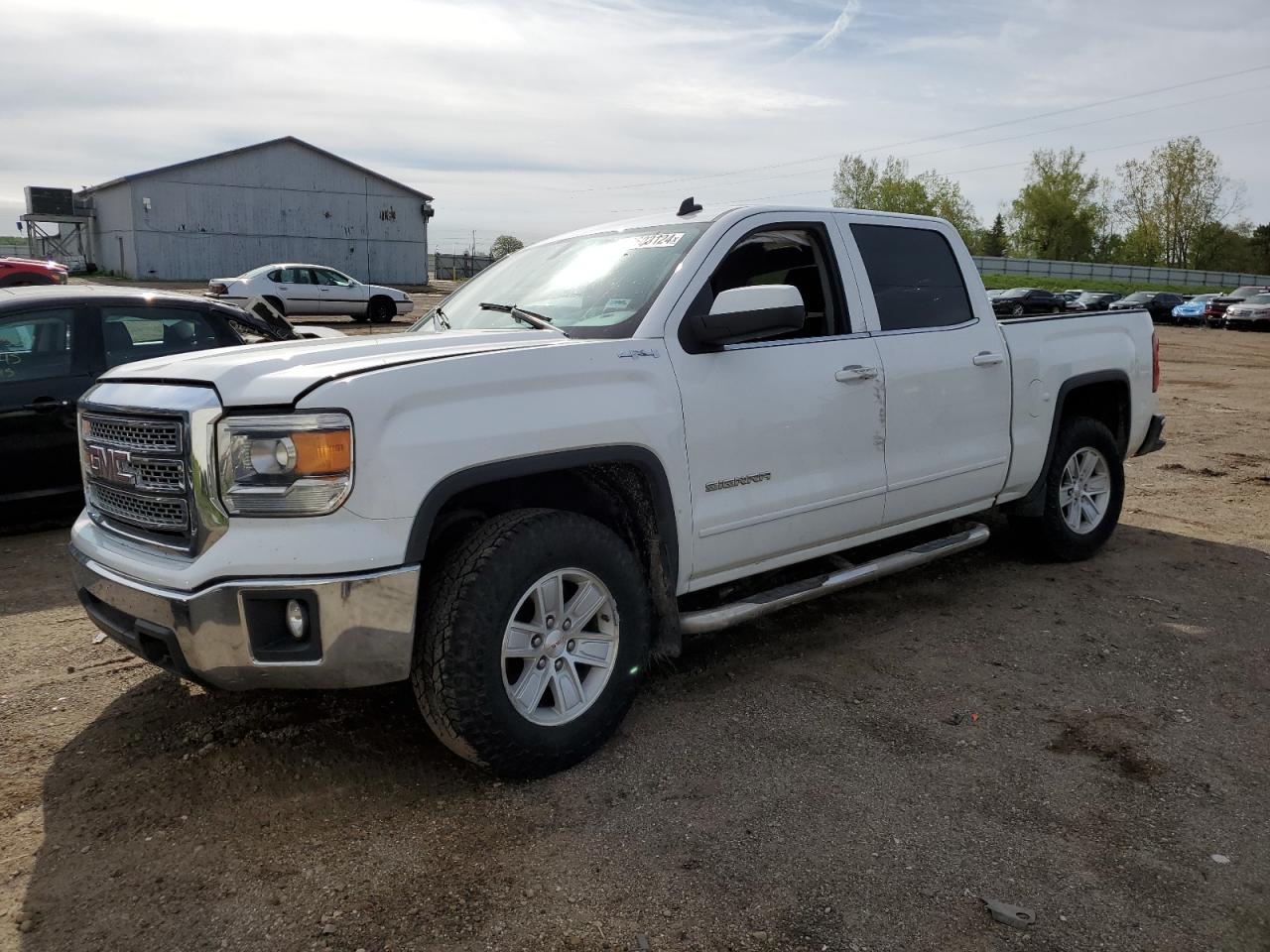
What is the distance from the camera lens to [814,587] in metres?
4.15

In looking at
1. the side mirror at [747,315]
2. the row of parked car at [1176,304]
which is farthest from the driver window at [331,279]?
the side mirror at [747,315]

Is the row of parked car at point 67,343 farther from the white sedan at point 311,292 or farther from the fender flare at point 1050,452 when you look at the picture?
the white sedan at point 311,292

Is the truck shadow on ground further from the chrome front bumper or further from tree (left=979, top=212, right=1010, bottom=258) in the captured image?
tree (left=979, top=212, right=1010, bottom=258)

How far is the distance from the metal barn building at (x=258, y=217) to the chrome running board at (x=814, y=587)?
42.9m

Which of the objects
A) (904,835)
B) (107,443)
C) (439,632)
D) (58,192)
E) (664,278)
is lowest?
(904,835)

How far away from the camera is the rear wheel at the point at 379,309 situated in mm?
25469

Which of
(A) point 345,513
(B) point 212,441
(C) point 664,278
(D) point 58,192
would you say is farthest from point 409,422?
(D) point 58,192

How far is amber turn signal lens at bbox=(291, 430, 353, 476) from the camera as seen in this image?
2.84 metres

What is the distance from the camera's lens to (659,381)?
3559mm

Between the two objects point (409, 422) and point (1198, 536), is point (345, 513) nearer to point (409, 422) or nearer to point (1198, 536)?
point (409, 422)

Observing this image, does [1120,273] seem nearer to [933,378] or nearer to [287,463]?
[933,378]

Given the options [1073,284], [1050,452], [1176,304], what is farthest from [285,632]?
[1073,284]

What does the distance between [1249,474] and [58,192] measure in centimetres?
4921

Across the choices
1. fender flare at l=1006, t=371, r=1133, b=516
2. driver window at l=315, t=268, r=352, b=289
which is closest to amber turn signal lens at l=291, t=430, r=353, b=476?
fender flare at l=1006, t=371, r=1133, b=516
